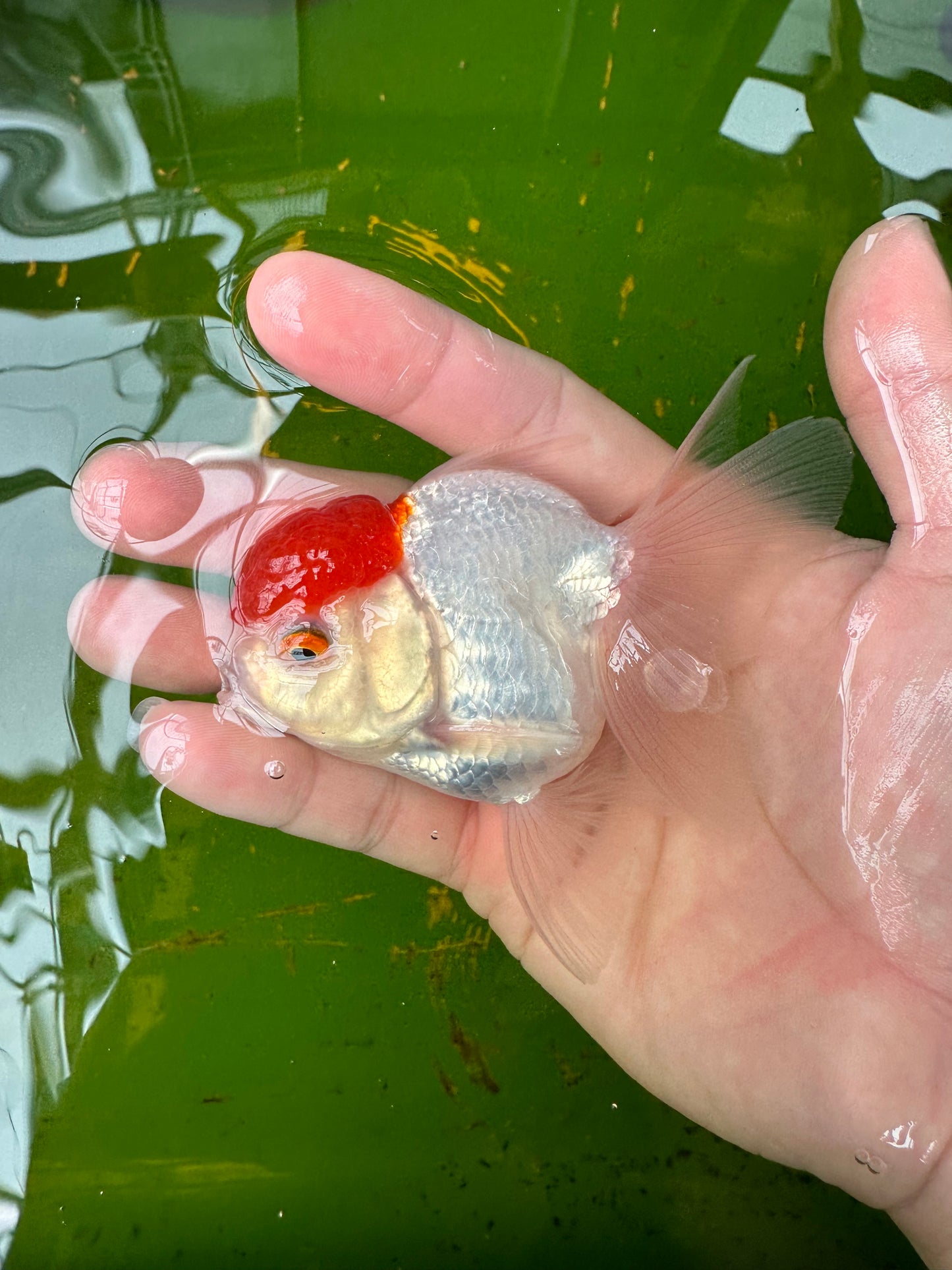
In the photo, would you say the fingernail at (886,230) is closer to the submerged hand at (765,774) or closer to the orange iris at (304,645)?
the submerged hand at (765,774)

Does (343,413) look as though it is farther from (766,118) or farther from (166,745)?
(766,118)

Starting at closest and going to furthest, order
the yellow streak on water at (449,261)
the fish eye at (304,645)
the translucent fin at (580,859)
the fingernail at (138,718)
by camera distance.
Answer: the fish eye at (304,645) < the translucent fin at (580,859) < the fingernail at (138,718) < the yellow streak on water at (449,261)

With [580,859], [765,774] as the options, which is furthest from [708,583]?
[580,859]

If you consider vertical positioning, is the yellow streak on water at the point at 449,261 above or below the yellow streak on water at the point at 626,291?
below

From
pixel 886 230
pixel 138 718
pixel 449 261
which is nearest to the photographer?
pixel 886 230

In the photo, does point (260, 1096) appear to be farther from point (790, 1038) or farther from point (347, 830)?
point (790, 1038)

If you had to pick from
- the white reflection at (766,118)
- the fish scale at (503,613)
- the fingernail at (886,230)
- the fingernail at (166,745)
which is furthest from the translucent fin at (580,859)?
the white reflection at (766,118)

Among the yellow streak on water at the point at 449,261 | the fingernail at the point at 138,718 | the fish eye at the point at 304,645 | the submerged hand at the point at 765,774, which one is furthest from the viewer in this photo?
the yellow streak on water at the point at 449,261

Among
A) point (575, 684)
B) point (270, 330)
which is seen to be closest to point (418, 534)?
point (575, 684)

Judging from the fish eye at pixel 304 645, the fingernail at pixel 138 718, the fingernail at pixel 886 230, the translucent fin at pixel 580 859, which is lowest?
the fingernail at pixel 138 718
